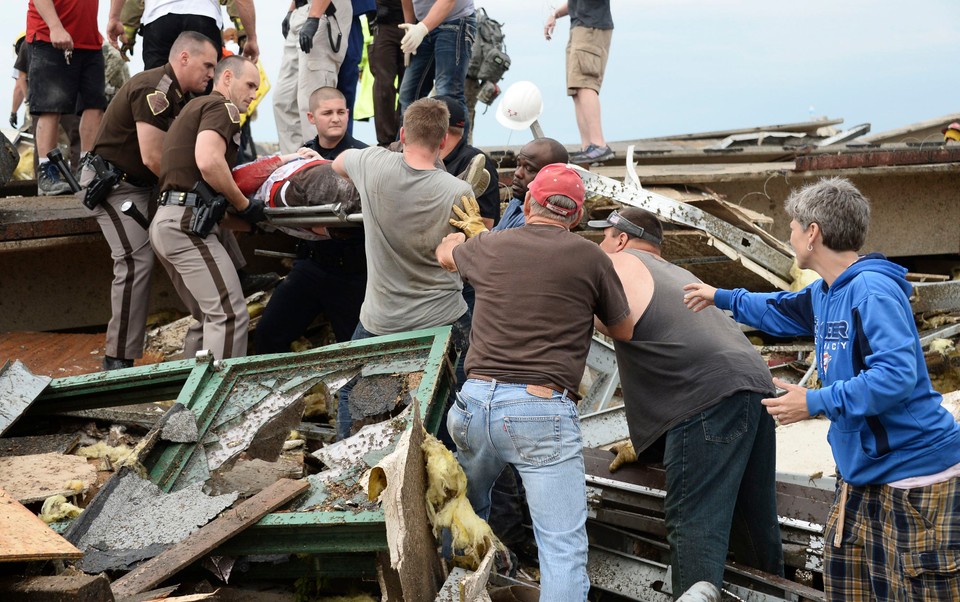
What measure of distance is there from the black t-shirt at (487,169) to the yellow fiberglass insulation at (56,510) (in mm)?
2672

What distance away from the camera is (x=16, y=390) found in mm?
4871

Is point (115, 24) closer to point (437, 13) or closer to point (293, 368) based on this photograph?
point (437, 13)

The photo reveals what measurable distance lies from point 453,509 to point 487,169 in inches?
94.8

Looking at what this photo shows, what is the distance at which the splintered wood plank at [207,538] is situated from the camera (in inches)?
138

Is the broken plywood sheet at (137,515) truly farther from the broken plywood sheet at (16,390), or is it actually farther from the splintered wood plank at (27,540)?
the broken plywood sheet at (16,390)

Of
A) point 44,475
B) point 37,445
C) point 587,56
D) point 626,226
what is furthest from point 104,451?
point 587,56

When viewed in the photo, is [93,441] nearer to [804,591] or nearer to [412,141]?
[412,141]

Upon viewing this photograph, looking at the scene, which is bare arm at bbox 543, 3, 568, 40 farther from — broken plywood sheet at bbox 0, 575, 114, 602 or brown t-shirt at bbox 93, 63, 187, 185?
broken plywood sheet at bbox 0, 575, 114, 602

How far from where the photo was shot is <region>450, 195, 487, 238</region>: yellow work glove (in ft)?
15.0

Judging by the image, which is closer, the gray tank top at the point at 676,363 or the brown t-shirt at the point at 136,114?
the gray tank top at the point at 676,363

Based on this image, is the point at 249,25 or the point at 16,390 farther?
the point at 249,25

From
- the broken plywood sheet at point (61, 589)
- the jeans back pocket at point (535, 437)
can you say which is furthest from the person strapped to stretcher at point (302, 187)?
the broken plywood sheet at point (61, 589)

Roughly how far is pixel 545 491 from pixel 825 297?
1.24 metres

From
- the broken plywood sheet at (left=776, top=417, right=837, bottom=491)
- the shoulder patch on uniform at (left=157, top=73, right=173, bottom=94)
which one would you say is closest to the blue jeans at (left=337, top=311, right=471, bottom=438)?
the broken plywood sheet at (left=776, top=417, right=837, bottom=491)
